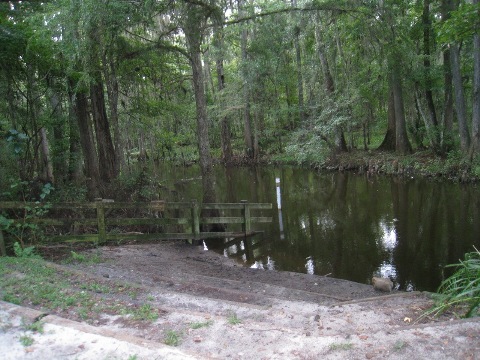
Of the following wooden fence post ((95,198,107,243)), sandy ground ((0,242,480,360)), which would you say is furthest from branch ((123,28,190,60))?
sandy ground ((0,242,480,360))

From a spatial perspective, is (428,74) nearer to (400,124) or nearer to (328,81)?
(400,124)

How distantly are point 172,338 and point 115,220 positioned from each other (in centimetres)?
630

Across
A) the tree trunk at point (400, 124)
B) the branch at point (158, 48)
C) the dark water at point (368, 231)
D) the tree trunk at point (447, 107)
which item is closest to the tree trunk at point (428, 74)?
the tree trunk at point (447, 107)

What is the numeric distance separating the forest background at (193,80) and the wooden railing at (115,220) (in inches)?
31.7

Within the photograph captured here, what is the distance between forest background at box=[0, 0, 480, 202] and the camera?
995cm

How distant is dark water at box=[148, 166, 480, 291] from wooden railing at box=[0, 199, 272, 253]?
983mm

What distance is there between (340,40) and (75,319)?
2636 cm

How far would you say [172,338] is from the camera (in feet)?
13.1

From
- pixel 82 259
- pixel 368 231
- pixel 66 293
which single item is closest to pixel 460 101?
pixel 368 231

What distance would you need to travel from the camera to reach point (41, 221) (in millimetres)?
8586

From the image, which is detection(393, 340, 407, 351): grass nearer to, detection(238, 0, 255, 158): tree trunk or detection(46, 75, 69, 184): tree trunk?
detection(46, 75, 69, 184): tree trunk

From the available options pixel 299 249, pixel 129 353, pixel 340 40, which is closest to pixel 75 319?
pixel 129 353

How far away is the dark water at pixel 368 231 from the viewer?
953 centimetres

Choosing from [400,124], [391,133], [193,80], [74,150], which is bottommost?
[391,133]
